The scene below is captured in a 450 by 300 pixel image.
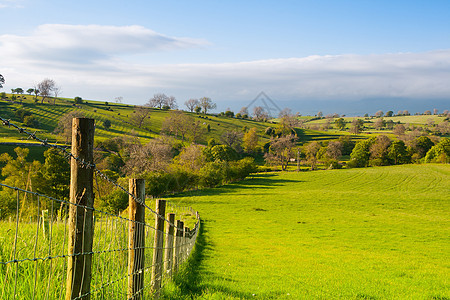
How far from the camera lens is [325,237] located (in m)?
31.1

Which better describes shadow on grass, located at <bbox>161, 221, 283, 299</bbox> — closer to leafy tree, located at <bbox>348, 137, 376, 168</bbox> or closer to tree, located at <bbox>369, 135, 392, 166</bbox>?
leafy tree, located at <bbox>348, 137, 376, 168</bbox>

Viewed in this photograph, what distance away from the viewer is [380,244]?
27.6m

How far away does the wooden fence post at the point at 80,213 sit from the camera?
3803 mm

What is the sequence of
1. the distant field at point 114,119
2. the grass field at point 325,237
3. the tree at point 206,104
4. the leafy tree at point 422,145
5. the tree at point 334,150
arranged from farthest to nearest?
the tree at point 206,104
the tree at point 334,150
the leafy tree at point 422,145
the distant field at point 114,119
the grass field at point 325,237

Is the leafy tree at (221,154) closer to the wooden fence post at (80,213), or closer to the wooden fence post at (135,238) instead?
the wooden fence post at (135,238)

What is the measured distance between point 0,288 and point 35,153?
81.6 m

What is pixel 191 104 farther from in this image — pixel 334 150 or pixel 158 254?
pixel 158 254

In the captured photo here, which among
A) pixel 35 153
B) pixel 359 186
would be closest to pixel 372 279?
pixel 359 186

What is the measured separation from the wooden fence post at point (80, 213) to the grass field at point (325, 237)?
3.49m

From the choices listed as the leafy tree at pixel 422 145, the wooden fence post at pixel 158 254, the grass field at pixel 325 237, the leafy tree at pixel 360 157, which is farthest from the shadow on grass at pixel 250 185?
the wooden fence post at pixel 158 254

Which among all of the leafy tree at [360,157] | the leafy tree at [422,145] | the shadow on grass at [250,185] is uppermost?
the leafy tree at [422,145]

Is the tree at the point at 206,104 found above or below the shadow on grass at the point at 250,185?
above

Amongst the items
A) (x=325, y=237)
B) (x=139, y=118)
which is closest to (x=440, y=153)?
(x=325, y=237)

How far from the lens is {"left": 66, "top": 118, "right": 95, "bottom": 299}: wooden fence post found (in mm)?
3803
